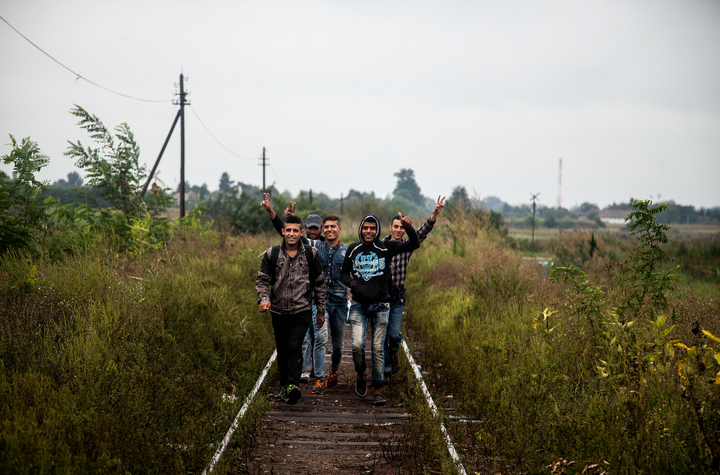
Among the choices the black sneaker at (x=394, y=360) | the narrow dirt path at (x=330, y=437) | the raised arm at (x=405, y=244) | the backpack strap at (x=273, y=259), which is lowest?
the narrow dirt path at (x=330, y=437)

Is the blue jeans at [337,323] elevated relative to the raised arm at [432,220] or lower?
lower

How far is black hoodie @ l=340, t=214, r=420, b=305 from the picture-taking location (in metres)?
6.34

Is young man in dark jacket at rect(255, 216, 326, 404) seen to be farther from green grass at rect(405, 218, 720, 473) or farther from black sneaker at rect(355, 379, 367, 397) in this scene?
green grass at rect(405, 218, 720, 473)

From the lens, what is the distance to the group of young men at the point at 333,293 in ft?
19.9

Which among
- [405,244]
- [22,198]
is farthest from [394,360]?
[22,198]

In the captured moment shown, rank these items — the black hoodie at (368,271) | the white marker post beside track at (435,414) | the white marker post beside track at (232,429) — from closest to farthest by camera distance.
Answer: the white marker post beside track at (232,429) → the white marker post beside track at (435,414) → the black hoodie at (368,271)

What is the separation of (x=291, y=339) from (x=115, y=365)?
1.92m

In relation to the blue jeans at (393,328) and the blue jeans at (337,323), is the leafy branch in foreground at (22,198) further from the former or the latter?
the blue jeans at (393,328)

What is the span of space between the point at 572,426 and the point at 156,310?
5369 millimetres

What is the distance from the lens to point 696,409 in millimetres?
3795

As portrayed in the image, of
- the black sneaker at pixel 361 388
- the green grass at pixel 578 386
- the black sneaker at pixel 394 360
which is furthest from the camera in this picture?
the black sneaker at pixel 394 360

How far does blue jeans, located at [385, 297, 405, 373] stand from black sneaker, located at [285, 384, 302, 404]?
1.61 m

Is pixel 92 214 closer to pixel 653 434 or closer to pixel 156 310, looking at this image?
pixel 156 310

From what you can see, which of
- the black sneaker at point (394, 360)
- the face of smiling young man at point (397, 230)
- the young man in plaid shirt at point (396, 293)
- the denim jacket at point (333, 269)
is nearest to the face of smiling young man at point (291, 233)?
→ the denim jacket at point (333, 269)
